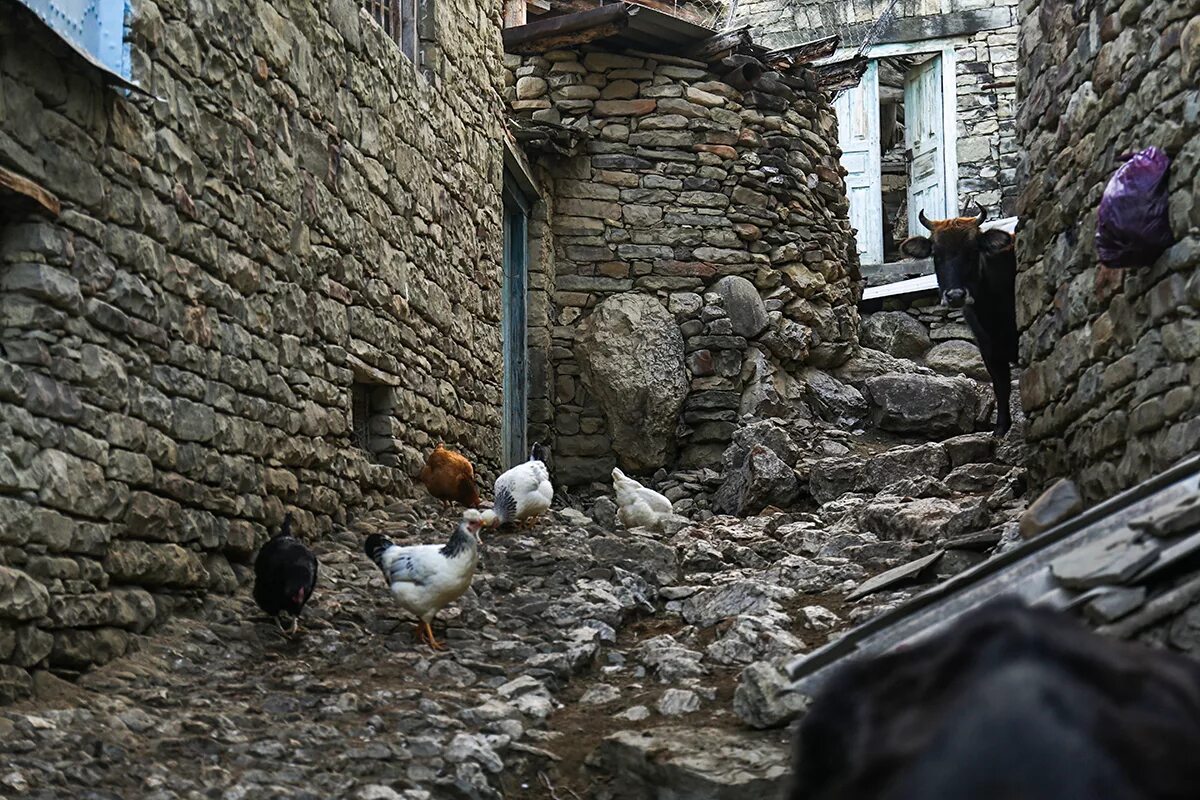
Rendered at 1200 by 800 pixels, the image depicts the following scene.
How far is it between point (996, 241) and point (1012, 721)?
8313mm

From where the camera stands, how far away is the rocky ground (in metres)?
4.13

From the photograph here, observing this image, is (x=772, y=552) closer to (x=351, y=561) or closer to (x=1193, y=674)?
(x=351, y=561)

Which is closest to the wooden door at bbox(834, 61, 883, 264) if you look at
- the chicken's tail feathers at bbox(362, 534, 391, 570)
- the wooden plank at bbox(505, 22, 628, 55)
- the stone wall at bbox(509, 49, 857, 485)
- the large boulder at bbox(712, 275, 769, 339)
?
the stone wall at bbox(509, 49, 857, 485)

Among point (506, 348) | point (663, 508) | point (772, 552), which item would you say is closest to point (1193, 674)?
point (772, 552)

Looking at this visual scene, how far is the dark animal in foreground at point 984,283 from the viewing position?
8.86m

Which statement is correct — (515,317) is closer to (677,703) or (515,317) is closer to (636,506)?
(636,506)

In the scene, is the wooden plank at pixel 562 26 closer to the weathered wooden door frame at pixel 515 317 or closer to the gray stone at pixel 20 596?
the weathered wooden door frame at pixel 515 317

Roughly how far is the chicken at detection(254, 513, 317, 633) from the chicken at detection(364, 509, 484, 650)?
346 mm

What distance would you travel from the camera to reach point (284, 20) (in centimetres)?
656

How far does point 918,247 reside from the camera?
33.0ft

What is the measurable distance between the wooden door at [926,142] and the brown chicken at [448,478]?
8992 millimetres

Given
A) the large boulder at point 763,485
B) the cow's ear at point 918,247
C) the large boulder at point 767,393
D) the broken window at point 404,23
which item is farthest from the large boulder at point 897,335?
the broken window at point 404,23

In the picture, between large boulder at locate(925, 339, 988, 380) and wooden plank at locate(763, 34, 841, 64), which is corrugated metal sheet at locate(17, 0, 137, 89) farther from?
large boulder at locate(925, 339, 988, 380)

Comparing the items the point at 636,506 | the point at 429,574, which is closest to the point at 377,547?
the point at 429,574
